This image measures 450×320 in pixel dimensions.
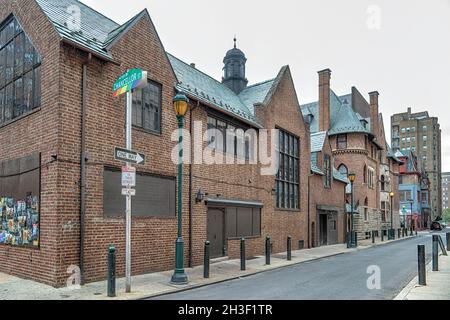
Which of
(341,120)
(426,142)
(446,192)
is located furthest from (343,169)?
(446,192)

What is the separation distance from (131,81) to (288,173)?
49.9 ft

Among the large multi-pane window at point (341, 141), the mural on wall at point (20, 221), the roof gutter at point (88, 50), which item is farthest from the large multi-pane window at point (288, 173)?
the large multi-pane window at point (341, 141)

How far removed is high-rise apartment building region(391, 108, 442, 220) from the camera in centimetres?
10869

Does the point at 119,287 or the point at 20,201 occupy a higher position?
the point at 20,201

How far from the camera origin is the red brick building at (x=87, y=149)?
10.7m

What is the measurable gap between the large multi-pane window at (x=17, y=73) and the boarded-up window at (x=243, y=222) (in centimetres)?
891

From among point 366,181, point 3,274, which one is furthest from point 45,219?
point 366,181

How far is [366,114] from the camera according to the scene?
4953cm

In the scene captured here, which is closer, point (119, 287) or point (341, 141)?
point (119, 287)

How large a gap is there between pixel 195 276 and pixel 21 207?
555 cm

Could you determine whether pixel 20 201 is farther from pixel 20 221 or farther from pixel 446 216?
pixel 446 216

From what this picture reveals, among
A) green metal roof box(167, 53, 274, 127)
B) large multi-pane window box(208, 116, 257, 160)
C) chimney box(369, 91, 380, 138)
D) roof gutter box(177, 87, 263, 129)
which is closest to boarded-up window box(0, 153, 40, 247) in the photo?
roof gutter box(177, 87, 263, 129)

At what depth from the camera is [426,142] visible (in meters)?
110
